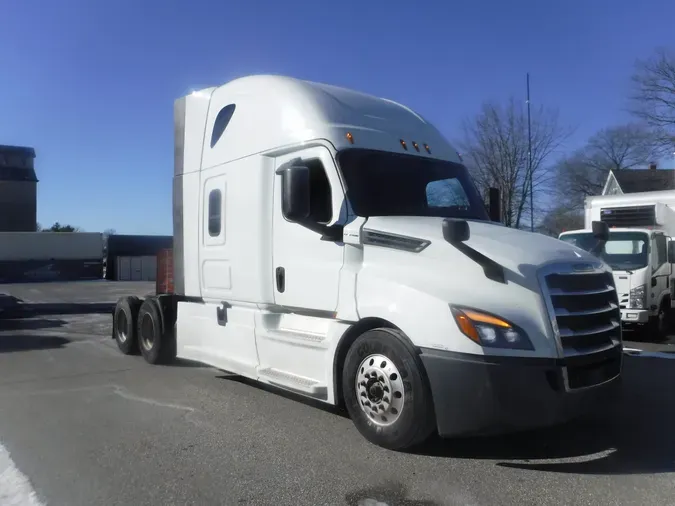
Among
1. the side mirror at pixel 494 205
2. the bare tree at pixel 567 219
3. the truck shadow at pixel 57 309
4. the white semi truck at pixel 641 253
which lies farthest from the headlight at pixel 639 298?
the bare tree at pixel 567 219

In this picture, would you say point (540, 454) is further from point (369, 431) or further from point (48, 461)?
point (48, 461)

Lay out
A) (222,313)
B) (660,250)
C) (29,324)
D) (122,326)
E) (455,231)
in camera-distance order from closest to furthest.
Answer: (455,231), (222,313), (122,326), (660,250), (29,324)

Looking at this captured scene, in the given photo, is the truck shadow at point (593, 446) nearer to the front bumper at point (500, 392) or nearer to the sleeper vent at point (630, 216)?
the front bumper at point (500, 392)

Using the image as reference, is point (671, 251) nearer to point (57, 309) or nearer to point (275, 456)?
point (275, 456)

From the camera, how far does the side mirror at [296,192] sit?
5.36 meters

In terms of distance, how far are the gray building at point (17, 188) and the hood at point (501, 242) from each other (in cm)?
5966

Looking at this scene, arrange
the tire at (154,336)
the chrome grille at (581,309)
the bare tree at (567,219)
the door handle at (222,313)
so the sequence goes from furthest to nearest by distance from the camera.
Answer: the bare tree at (567,219) → the tire at (154,336) → the door handle at (222,313) → the chrome grille at (581,309)

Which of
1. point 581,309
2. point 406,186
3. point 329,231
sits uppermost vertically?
point 406,186

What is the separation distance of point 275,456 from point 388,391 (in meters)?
1.05

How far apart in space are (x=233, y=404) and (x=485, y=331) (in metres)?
3.22

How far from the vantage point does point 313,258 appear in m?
5.66

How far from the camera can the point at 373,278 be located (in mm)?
5062

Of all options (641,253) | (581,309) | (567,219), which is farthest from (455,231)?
(567,219)

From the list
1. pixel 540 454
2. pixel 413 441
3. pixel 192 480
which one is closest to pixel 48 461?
pixel 192 480
